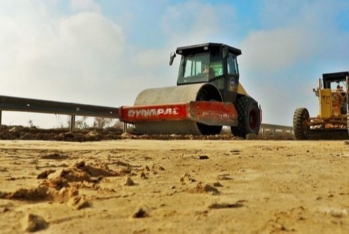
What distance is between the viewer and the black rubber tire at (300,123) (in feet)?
42.5

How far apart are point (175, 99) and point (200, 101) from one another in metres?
0.72

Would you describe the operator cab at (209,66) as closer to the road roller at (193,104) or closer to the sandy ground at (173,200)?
the road roller at (193,104)

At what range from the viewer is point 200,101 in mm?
11180

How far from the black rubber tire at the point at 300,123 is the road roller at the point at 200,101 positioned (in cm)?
142

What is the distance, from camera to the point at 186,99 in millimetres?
11320

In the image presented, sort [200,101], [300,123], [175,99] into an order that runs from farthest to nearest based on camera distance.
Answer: [300,123], [175,99], [200,101]

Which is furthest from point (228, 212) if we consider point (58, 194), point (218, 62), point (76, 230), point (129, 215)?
point (218, 62)

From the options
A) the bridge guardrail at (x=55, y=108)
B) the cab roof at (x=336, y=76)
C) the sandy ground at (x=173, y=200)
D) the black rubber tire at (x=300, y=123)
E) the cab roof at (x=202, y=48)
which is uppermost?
the cab roof at (x=202, y=48)

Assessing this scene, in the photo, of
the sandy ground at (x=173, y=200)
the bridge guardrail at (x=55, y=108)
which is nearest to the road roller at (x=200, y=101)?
the bridge guardrail at (x=55, y=108)

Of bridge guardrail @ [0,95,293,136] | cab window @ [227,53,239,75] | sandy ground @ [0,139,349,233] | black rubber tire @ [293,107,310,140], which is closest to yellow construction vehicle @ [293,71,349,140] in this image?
black rubber tire @ [293,107,310,140]

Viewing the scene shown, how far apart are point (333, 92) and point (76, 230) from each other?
13.5 metres

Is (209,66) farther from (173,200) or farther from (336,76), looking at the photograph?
(173,200)

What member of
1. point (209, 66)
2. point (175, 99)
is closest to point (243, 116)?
point (209, 66)

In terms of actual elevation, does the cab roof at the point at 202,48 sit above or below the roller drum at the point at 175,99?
above
